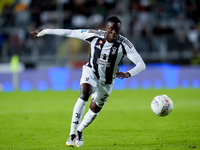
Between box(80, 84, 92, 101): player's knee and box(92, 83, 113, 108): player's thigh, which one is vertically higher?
box(80, 84, 92, 101): player's knee

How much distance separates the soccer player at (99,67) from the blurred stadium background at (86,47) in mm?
12780

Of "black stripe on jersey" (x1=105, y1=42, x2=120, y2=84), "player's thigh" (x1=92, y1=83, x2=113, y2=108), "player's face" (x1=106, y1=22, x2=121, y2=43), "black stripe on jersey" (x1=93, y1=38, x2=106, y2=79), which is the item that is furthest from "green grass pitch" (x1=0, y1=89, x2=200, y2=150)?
"player's face" (x1=106, y1=22, x2=121, y2=43)

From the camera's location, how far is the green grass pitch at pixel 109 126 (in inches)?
284

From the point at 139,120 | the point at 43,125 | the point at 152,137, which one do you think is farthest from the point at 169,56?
the point at 152,137

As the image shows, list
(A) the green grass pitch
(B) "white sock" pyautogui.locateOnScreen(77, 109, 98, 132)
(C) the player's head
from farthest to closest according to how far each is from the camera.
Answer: (A) the green grass pitch < (B) "white sock" pyautogui.locateOnScreen(77, 109, 98, 132) < (C) the player's head

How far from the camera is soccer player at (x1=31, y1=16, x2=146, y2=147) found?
22.6 feet

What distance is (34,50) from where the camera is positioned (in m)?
20.0

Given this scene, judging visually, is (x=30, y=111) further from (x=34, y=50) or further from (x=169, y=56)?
(x=169, y=56)

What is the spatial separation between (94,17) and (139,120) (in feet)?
39.7

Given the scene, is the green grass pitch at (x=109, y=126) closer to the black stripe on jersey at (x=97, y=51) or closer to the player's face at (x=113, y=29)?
the black stripe on jersey at (x=97, y=51)

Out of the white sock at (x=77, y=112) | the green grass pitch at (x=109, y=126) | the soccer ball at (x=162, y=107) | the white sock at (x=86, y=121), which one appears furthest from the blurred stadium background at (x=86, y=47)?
the white sock at (x=77, y=112)

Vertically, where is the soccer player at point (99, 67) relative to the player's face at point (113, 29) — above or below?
below

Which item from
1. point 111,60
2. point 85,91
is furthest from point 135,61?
point 85,91

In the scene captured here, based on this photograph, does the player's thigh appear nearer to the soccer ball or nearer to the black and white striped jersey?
the black and white striped jersey
